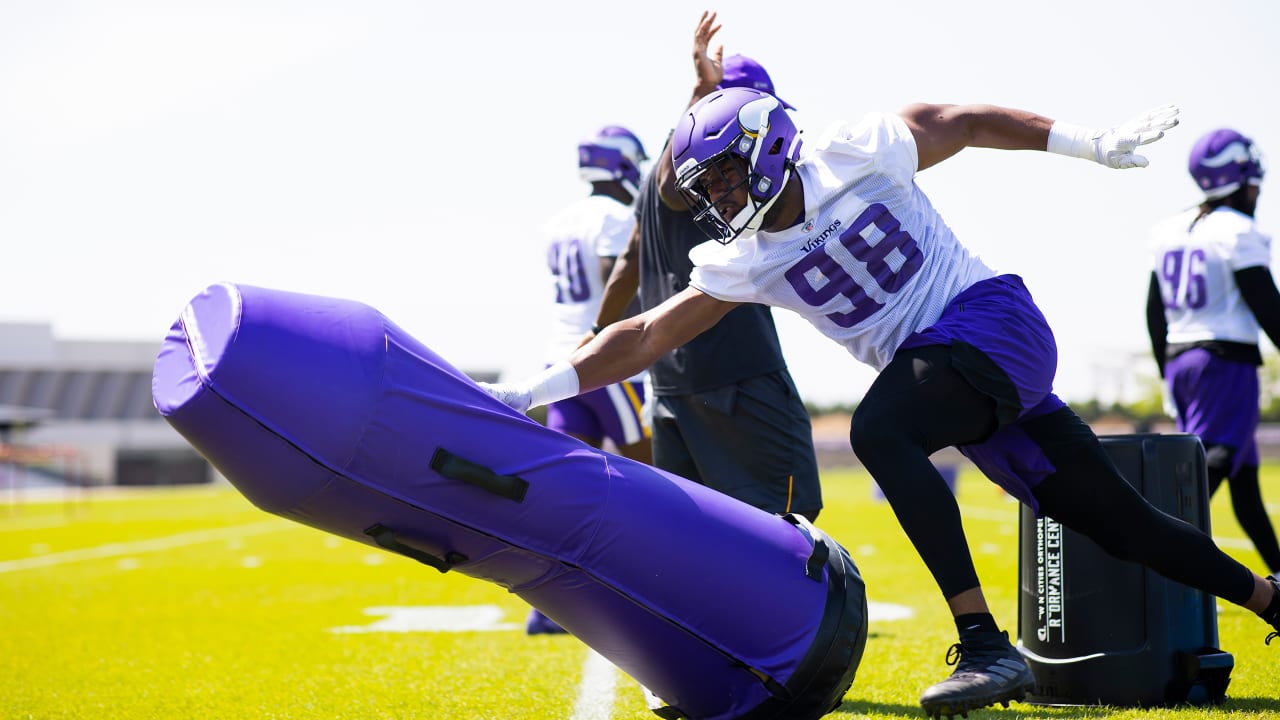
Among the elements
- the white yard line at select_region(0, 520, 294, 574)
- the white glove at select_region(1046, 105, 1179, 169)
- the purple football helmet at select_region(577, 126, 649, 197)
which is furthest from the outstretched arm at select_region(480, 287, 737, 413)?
the white yard line at select_region(0, 520, 294, 574)

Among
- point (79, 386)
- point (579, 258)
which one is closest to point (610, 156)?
point (579, 258)

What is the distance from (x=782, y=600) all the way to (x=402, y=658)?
232cm

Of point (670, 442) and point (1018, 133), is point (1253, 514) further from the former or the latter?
point (1018, 133)

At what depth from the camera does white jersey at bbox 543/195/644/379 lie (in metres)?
5.51

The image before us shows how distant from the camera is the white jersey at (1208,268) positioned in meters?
5.29

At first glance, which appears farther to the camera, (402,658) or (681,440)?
(402,658)

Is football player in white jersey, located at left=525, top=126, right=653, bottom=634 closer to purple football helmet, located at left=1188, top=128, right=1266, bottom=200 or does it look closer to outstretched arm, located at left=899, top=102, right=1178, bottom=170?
outstretched arm, located at left=899, top=102, right=1178, bottom=170

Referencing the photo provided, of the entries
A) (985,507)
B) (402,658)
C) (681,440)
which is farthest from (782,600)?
(985,507)

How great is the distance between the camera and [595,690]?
388 centimetres

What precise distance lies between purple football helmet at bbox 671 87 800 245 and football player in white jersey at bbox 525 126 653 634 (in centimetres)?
234

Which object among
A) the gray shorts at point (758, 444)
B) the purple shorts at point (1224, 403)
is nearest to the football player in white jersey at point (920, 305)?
the gray shorts at point (758, 444)

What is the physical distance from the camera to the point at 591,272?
220 inches

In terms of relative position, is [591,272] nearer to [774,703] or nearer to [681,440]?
[681,440]

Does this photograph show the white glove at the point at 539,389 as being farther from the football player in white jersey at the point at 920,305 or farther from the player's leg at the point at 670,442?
the player's leg at the point at 670,442
